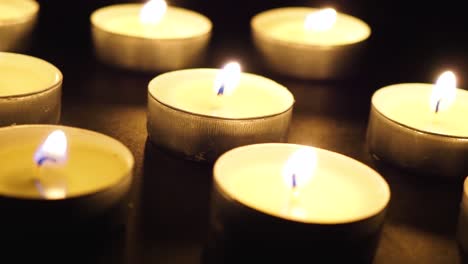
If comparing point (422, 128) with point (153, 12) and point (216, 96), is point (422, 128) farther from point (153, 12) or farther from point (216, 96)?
point (153, 12)

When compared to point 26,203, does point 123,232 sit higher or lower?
lower

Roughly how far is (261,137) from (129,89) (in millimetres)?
370

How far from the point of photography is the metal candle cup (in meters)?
1.13

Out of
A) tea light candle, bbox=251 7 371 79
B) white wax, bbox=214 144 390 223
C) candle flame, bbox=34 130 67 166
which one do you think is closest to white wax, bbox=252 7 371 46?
tea light candle, bbox=251 7 371 79

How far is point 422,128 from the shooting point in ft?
4.06

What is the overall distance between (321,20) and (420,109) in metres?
0.37

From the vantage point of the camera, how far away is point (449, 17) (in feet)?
5.98

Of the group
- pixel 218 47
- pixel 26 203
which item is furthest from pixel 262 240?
pixel 218 47

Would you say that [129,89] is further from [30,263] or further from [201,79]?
[30,263]

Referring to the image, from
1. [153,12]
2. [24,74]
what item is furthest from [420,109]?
[24,74]

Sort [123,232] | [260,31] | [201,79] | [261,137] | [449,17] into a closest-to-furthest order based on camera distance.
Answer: [123,232]
[261,137]
[201,79]
[260,31]
[449,17]

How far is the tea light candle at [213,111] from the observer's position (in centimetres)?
110

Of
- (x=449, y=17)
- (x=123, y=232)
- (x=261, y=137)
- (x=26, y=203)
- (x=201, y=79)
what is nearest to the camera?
(x=26, y=203)

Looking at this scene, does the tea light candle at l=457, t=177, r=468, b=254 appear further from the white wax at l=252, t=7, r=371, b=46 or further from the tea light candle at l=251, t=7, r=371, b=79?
the white wax at l=252, t=7, r=371, b=46
